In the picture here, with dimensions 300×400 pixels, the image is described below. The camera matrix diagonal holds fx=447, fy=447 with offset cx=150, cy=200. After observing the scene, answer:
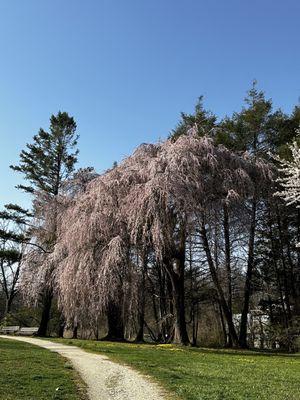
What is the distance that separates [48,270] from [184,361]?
12.0 m

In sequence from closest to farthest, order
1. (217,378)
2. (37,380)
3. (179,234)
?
1. (37,380)
2. (217,378)
3. (179,234)

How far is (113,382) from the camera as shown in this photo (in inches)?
351

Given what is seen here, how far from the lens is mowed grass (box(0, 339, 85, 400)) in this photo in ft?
23.1

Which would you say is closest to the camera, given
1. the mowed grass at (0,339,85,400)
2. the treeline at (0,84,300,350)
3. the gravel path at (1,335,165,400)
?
the mowed grass at (0,339,85,400)

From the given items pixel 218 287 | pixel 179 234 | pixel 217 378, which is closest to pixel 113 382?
pixel 217 378

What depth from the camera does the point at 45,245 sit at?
27.6 m

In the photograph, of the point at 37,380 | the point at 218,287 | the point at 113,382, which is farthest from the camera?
the point at 218,287

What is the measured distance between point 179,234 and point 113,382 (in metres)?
10.3

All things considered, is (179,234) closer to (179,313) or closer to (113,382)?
(179,313)

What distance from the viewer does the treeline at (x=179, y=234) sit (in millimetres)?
17969

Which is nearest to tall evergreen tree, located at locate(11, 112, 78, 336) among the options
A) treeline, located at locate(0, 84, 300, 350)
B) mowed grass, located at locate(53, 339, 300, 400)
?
treeline, located at locate(0, 84, 300, 350)

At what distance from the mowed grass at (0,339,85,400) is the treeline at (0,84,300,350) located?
6.87m

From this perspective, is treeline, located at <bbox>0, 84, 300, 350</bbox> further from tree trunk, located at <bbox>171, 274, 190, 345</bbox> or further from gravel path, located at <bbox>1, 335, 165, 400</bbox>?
gravel path, located at <bbox>1, 335, 165, 400</bbox>

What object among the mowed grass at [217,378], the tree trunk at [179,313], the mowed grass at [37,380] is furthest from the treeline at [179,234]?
the mowed grass at [37,380]
